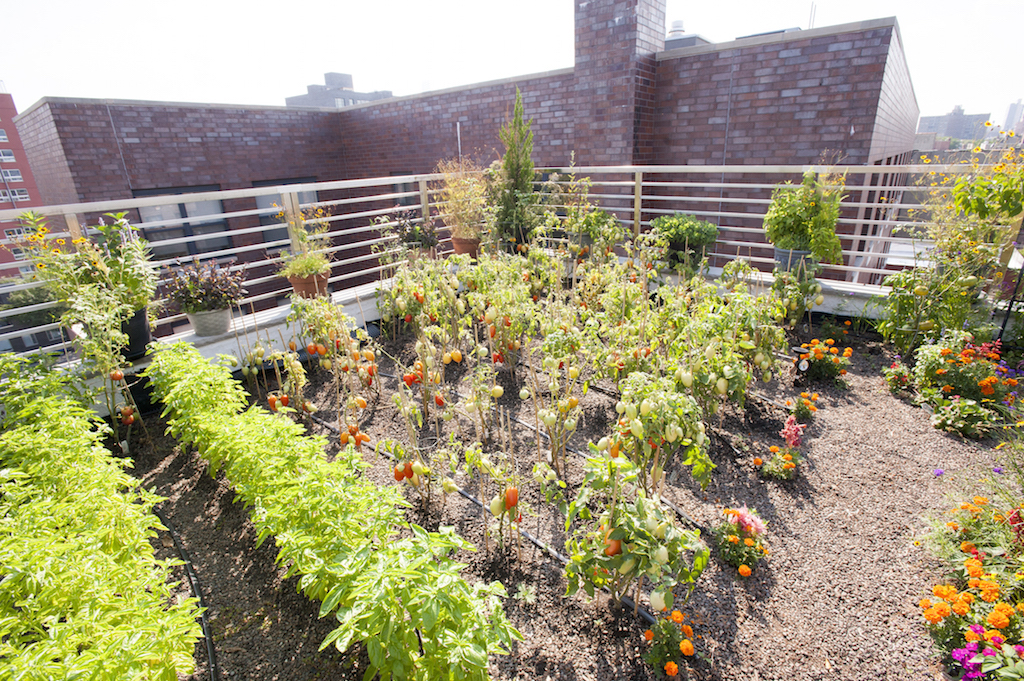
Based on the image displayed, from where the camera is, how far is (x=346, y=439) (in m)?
2.50

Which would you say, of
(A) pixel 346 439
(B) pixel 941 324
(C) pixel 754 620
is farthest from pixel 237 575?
(B) pixel 941 324

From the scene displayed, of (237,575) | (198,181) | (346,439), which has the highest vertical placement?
(198,181)

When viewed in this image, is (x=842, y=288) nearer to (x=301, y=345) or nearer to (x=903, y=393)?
(x=903, y=393)

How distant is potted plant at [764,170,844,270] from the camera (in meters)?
4.11

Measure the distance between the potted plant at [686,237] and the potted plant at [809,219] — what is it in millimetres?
786

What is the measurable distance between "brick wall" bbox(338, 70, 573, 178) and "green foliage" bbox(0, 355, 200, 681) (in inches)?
267

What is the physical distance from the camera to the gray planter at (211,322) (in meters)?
3.97

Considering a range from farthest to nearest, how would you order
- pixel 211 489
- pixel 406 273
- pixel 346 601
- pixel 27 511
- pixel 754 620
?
pixel 406 273 → pixel 211 489 → pixel 754 620 → pixel 27 511 → pixel 346 601

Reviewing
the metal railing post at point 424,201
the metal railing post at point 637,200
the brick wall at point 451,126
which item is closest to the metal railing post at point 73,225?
the metal railing post at point 424,201

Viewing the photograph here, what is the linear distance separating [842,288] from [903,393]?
4.95 ft

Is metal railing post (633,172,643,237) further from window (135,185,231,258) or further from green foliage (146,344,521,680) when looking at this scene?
window (135,185,231,258)

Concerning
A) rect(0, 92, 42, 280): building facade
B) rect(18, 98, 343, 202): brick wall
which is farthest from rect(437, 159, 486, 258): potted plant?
rect(0, 92, 42, 280): building facade

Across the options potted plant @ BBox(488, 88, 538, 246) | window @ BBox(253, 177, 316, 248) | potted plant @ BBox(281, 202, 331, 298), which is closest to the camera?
potted plant @ BBox(281, 202, 331, 298)

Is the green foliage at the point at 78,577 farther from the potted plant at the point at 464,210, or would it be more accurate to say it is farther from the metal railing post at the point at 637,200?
the metal railing post at the point at 637,200
